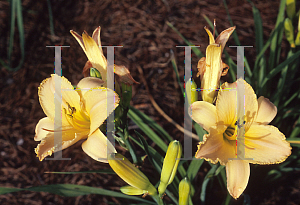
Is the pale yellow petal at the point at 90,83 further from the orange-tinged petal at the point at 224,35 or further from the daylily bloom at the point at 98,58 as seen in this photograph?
the orange-tinged petal at the point at 224,35

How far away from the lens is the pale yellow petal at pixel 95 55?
2.53ft

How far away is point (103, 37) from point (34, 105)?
28.8 inches

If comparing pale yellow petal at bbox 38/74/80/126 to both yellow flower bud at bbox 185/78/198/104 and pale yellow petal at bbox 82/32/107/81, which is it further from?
yellow flower bud at bbox 185/78/198/104

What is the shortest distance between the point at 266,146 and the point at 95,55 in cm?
61

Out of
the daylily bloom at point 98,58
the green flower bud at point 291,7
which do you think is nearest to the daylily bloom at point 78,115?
the daylily bloom at point 98,58

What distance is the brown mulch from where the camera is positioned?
5.21 ft

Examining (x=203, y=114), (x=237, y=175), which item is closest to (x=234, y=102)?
(x=203, y=114)

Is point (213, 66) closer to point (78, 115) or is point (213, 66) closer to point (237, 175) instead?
point (237, 175)

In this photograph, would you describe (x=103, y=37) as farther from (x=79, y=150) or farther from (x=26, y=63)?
(x=79, y=150)

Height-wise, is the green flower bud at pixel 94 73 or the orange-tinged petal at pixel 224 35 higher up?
the orange-tinged petal at pixel 224 35

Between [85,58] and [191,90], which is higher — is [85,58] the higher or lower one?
the higher one

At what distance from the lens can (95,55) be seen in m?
0.80

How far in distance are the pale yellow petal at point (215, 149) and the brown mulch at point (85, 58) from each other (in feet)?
2.70

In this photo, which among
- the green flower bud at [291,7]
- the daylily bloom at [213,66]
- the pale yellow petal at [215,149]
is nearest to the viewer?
the pale yellow petal at [215,149]
